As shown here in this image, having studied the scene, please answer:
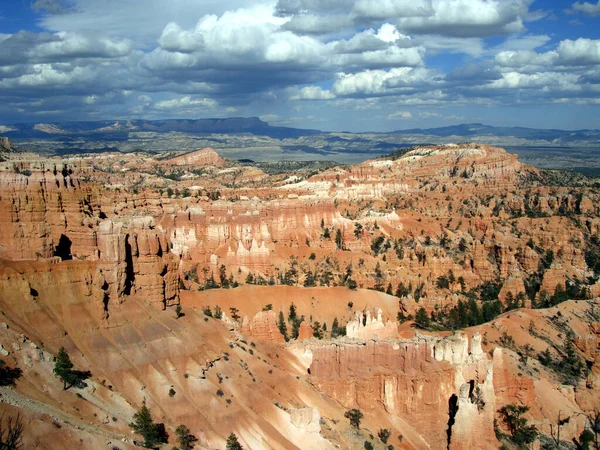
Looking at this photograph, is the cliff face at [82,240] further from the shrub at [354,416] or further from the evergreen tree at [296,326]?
the evergreen tree at [296,326]

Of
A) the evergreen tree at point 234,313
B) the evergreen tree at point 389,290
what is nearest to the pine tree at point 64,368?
the evergreen tree at point 234,313

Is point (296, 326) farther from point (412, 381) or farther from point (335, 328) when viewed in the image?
point (412, 381)

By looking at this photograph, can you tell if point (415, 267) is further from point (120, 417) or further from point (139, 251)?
point (120, 417)

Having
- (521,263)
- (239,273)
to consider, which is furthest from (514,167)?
(239,273)

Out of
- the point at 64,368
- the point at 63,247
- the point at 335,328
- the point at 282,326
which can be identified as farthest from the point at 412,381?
the point at 63,247

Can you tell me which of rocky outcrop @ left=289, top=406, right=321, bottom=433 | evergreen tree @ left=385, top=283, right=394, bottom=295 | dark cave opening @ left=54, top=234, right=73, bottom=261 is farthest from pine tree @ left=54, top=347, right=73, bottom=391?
evergreen tree @ left=385, top=283, right=394, bottom=295

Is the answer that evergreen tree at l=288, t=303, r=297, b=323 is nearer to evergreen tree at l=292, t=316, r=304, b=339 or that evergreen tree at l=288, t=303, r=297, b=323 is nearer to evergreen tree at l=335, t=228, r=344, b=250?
evergreen tree at l=292, t=316, r=304, b=339

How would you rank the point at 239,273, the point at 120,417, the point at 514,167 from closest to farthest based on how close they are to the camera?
the point at 120,417, the point at 239,273, the point at 514,167
